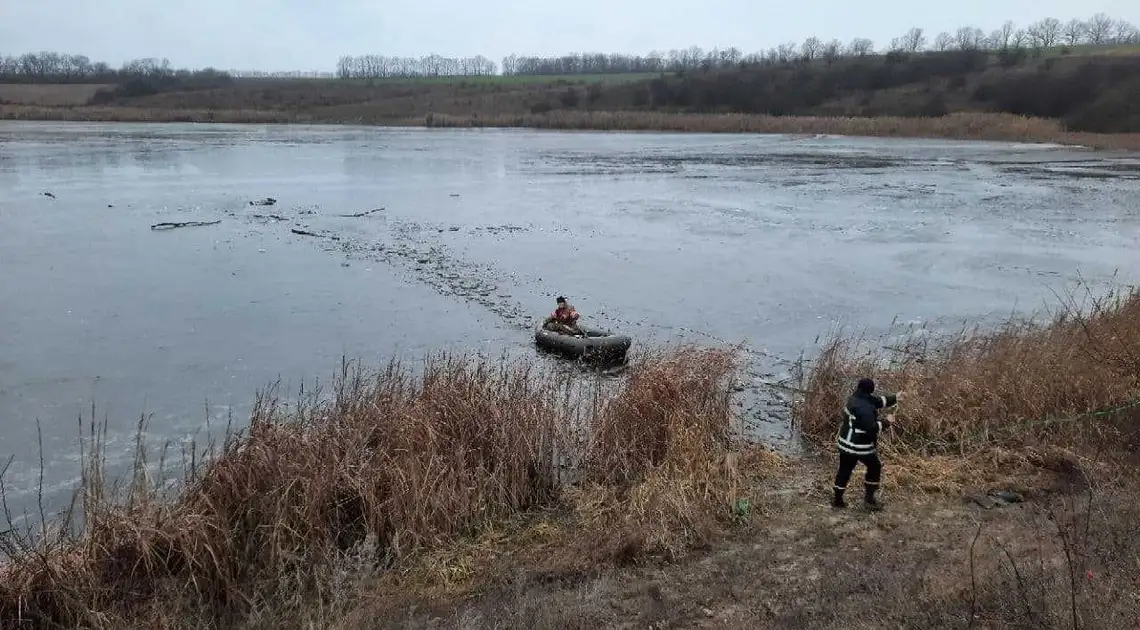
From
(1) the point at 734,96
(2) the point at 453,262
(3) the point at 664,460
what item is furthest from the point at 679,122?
(3) the point at 664,460

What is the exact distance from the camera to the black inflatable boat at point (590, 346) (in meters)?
11.8

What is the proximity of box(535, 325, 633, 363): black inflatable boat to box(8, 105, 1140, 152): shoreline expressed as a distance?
165 ft

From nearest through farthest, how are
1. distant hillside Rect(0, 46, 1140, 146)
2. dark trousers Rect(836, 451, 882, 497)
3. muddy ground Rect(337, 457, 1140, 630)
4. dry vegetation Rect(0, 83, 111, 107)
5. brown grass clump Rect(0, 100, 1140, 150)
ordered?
muddy ground Rect(337, 457, 1140, 630) → dark trousers Rect(836, 451, 882, 497) → brown grass clump Rect(0, 100, 1140, 150) → distant hillside Rect(0, 46, 1140, 146) → dry vegetation Rect(0, 83, 111, 107)

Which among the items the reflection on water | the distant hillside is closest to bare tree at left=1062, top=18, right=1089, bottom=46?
the distant hillside

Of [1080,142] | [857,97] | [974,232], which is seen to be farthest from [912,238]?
[857,97]

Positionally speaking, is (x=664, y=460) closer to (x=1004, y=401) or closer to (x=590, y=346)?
(x=1004, y=401)

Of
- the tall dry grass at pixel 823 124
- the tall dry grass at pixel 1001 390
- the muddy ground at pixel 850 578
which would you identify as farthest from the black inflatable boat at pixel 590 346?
the tall dry grass at pixel 823 124

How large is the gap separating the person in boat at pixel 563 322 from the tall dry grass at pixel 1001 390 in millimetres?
3992

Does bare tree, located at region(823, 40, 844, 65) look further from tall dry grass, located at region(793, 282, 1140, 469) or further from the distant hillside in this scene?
tall dry grass, located at region(793, 282, 1140, 469)

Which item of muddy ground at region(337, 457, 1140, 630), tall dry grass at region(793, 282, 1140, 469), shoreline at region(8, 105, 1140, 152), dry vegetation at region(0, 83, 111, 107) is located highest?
dry vegetation at region(0, 83, 111, 107)

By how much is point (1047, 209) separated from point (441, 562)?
2493cm

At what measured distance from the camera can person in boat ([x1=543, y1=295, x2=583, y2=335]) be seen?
12.6 meters

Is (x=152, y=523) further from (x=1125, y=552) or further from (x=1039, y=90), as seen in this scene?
(x=1039, y=90)

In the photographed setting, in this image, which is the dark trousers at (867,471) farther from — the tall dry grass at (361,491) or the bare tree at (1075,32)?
the bare tree at (1075,32)
